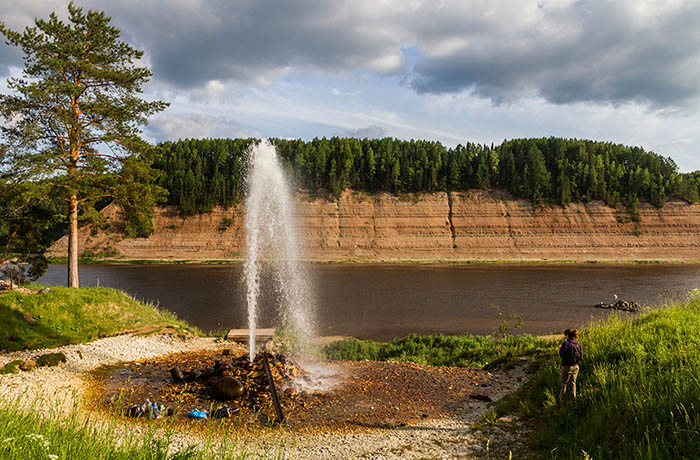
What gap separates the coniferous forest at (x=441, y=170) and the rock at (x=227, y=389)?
83036 mm

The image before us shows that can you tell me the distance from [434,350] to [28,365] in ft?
55.1

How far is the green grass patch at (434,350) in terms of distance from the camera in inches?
728

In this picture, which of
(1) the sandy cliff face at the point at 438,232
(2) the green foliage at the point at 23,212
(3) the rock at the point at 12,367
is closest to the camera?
(3) the rock at the point at 12,367

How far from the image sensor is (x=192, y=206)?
3556 inches

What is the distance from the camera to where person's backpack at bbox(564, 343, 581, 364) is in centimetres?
873

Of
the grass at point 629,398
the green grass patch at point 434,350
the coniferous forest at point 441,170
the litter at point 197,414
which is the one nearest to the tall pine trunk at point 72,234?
the green grass patch at point 434,350

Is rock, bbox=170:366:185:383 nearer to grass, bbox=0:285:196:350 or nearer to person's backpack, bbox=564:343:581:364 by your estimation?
grass, bbox=0:285:196:350

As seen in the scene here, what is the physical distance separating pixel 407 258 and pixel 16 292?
69257 mm

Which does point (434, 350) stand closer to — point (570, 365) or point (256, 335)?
point (256, 335)

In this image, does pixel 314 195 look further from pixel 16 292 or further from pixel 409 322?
pixel 16 292

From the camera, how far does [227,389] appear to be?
36.4 feet

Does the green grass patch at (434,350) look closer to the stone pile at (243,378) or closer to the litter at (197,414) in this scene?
the stone pile at (243,378)

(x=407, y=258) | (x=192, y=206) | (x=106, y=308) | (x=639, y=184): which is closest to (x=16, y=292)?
(x=106, y=308)

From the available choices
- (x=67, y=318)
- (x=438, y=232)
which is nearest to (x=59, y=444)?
(x=67, y=318)
